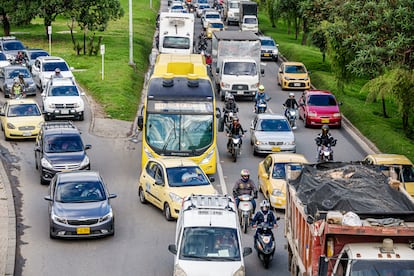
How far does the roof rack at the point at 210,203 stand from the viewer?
20234 mm

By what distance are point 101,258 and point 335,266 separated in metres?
8.55

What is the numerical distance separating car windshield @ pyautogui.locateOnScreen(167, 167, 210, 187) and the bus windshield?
3.25 metres

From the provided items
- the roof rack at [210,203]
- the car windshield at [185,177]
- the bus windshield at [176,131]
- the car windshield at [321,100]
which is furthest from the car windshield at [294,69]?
the roof rack at [210,203]

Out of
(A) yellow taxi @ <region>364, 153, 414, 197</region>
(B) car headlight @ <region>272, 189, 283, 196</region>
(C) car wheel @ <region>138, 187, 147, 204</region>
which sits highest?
(A) yellow taxi @ <region>364, 153, 414, 197</region>

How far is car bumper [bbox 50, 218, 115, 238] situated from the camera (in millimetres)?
23500

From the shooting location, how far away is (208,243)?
19375mm

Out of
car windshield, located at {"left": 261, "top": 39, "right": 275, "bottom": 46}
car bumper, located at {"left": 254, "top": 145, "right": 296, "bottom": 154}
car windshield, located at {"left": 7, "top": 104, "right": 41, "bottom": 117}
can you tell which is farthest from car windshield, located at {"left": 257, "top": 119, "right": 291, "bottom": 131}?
car windshield, located at {"left": 261, "top": 39, "right": 275, "bottom": 46}

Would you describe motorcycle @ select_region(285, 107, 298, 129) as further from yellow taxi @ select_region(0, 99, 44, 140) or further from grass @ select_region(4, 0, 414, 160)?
yellow taxi @ select_region(0, 99, 44, 140)

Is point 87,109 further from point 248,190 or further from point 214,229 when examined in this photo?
point 214,229

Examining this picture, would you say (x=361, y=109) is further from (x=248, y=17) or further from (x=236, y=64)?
(x=248, y=17)

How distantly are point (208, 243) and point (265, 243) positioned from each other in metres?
2.57

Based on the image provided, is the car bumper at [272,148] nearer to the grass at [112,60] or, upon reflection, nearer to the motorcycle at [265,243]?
the grass at [112,60]

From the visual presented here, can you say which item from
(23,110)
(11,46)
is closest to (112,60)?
(11,46)

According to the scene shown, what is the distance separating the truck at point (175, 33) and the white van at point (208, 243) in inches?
1421
